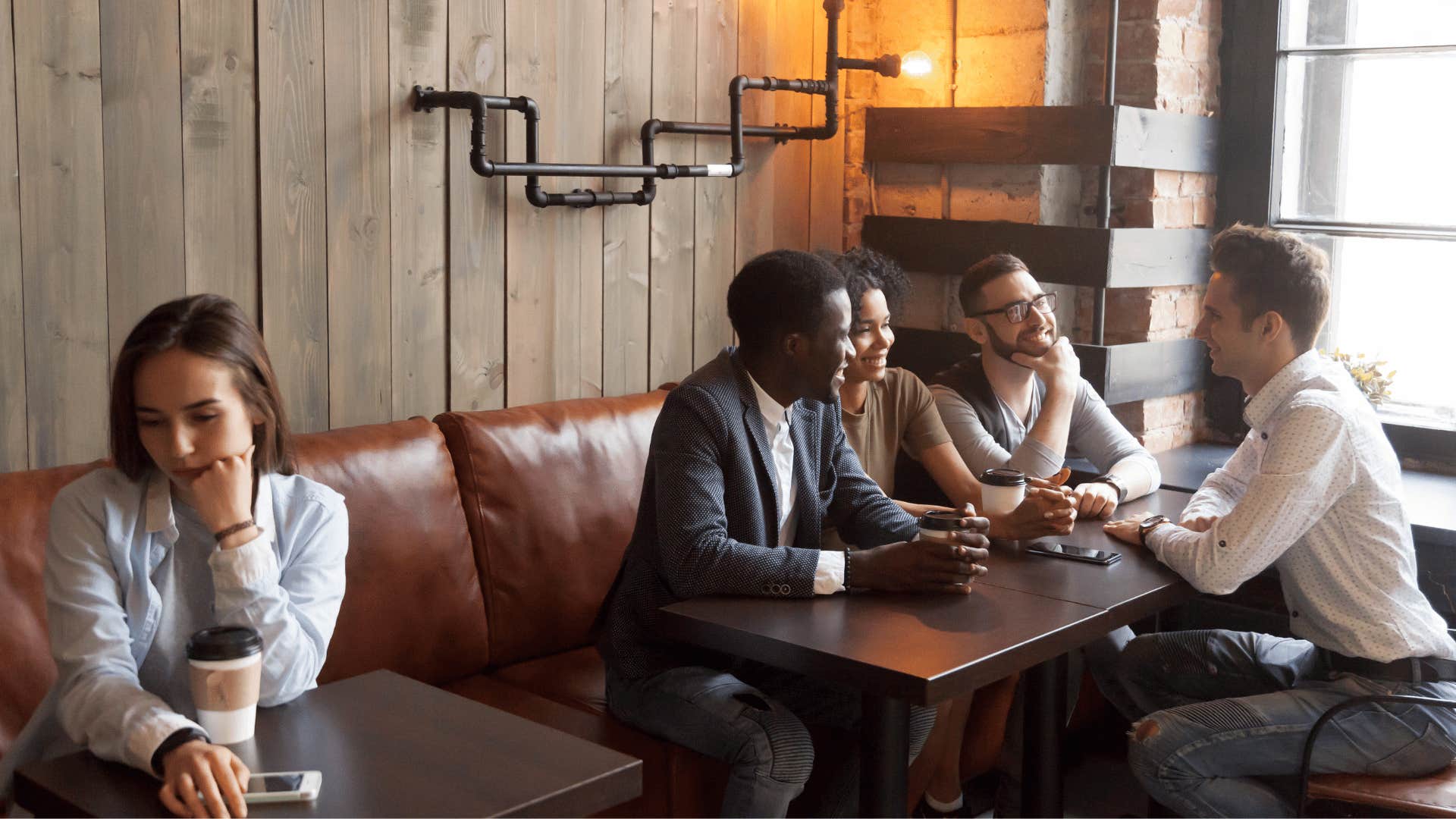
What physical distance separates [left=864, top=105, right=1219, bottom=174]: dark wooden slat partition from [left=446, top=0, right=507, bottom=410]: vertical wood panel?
1146 millimetres

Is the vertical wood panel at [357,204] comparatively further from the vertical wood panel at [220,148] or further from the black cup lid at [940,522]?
the black cup lid at [940,522]

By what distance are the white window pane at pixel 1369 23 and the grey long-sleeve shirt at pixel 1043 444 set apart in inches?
43.7

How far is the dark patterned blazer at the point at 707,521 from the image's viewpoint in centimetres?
207

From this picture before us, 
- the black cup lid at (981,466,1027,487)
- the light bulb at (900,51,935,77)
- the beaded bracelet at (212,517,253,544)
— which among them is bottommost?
the black cup lid at (981,466,1027,487)

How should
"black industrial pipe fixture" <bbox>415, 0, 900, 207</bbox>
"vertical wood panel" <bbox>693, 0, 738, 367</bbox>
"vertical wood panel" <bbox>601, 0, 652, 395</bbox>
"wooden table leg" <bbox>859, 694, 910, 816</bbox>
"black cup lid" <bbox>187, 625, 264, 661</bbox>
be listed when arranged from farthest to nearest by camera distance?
1. "vertical wood panel" <bbox>693, 0, 738, 367</bbox>
2. "vertical wood panel" <bbox>601, 0, 652, 395</bbox>
3. "black industrial pipe fixture" <bbox>415, 0, 900, 207</bbox>
4. "wooden table leg" <bbox>859, 694, 910, 816</bbox>
5. "black cup lid" <bbox>187, 625, 264, 661</bbox>

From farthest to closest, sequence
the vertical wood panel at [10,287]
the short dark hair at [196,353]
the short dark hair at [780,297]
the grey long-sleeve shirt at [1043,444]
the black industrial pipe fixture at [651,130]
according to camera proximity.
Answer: the grey long-sleeve shirt at [1043,444] → the black industrial pipe fixture at [651,130] → the short dark hair at [780,297] → the vertical wood panel at [10,287] → the short dark hair at [196,353]

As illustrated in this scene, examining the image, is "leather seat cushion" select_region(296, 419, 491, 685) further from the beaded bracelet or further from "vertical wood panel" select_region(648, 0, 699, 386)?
"vertical wood panel" select_region(648, 0, 699, 386)

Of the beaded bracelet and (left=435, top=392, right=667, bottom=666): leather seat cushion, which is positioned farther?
(left=435, top=392, right=667, bottom=666): leather seat cushion

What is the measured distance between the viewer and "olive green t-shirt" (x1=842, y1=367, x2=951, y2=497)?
292 centimetres

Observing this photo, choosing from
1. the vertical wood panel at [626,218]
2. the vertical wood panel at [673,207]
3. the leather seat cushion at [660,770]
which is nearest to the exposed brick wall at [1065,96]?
the vertical wood panel at [673,207]

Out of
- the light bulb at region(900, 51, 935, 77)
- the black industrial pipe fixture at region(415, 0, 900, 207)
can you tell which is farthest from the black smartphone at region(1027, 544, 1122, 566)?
the light bulb at region(900, 51, 935, 77)

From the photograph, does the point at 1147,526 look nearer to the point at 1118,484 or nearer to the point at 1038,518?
the point at 1038,518

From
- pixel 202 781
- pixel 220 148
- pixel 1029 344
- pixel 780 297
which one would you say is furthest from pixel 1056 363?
pixel 202 781

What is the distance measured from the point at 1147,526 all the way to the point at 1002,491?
27 centimetres
